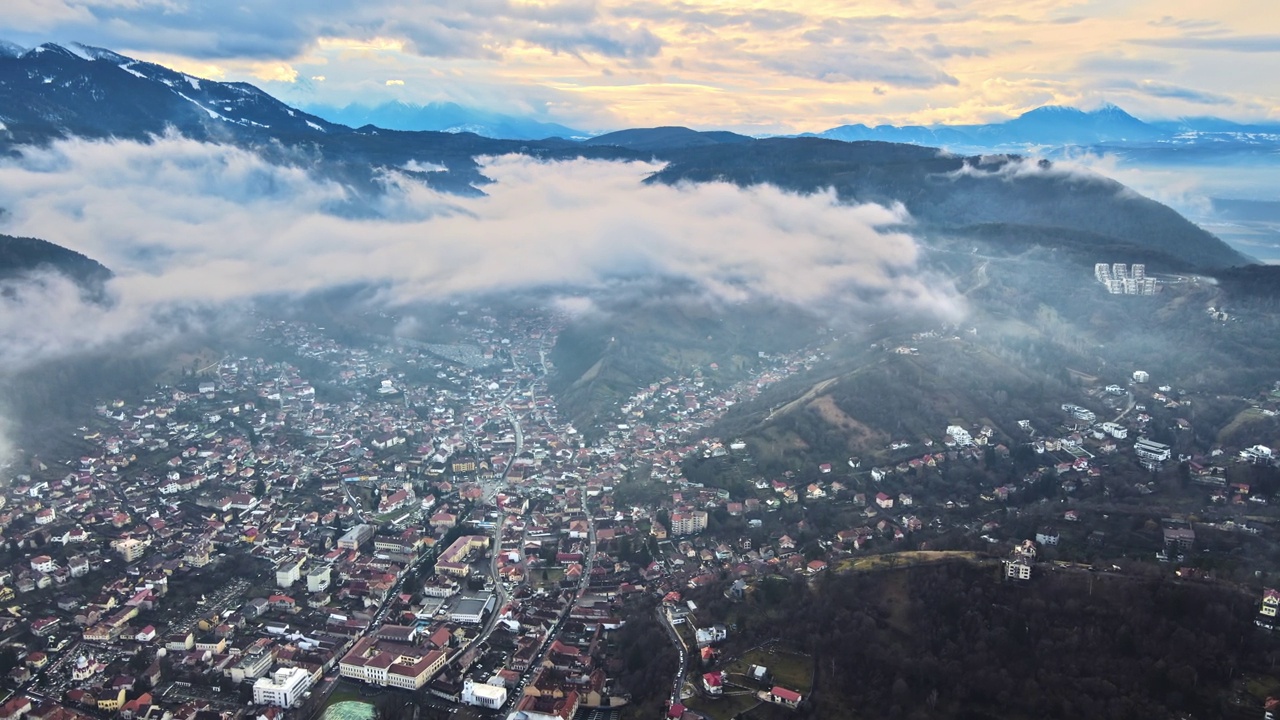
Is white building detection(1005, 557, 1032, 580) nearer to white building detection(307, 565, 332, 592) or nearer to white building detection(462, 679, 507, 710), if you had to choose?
white building detection(462, 679, 507, 710)

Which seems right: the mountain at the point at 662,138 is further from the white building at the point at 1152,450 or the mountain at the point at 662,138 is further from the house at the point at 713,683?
the house at the point at 713,683

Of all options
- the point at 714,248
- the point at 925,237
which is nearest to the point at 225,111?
the point at 714,248

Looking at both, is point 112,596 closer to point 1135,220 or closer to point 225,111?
point 1135,220

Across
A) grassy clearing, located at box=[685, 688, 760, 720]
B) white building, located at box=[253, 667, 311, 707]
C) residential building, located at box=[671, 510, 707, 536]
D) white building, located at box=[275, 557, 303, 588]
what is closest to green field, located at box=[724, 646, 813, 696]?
grassy clearing, located at box=[685, 688, 760, 720]

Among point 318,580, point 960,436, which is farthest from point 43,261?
point 960,436

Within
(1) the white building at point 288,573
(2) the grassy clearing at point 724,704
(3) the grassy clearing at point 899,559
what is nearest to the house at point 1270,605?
(3) the grassy clearing at point 899,559

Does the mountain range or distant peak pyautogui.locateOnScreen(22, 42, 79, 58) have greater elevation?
distant peak pyautogui.locateOnScreen(22, 42, 79, 58)

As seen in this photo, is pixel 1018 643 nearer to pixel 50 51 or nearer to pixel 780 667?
pixel 780 667
